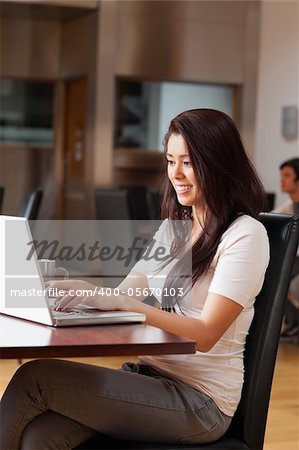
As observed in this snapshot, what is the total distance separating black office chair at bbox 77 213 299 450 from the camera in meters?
2.02

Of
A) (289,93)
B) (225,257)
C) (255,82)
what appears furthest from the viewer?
(255,82)

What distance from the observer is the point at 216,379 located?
201 cm

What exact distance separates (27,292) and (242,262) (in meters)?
0.48

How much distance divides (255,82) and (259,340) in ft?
24.0

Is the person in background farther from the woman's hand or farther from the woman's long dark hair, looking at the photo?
the woman's hand

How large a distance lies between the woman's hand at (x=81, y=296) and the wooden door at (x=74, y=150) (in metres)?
7.05

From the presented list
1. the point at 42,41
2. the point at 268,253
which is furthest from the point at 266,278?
the point at 42,41

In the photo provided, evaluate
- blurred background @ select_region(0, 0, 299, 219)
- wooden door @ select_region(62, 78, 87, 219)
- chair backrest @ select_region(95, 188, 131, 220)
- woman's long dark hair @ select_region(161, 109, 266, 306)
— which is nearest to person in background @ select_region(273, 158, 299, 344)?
chair backrest @ select_region(95, 188, 131, 220)

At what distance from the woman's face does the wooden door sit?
6.88m

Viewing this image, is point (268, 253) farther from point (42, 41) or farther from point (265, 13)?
point (42, 41)

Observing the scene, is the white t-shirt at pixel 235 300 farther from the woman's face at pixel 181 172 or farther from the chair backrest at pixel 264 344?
the woman's face at pixel 181 172

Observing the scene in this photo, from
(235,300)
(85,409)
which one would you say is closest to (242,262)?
(235,300)

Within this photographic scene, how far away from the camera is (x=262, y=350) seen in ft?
6.66

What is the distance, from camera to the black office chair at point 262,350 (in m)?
2.02
